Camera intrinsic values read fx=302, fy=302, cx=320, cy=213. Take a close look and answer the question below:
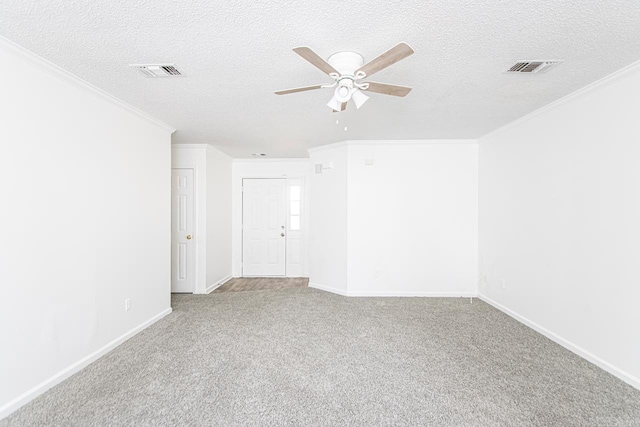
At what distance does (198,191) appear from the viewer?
15.8 ft

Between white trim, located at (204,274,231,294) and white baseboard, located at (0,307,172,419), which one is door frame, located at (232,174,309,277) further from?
white baseboard, located at (0,307,172,419)

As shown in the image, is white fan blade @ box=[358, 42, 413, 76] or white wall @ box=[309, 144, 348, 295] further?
white wall @ box=[309, 144, 348, 295]

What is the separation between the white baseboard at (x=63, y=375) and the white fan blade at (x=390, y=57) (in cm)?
309

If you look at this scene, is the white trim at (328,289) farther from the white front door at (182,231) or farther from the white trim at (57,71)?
the white trim at (57,71)

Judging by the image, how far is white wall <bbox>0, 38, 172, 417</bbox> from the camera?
199cm

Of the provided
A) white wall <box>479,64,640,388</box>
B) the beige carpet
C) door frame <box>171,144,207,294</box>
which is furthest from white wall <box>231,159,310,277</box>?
white wall <box>479,64,640,388</box>

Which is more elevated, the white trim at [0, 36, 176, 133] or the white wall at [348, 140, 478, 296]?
the white trim at [0, 36, 176, 133]

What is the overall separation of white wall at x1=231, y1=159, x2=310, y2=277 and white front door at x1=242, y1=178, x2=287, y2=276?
10 centimetres

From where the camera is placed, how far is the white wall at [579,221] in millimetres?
2334

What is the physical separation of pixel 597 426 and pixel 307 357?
200cm

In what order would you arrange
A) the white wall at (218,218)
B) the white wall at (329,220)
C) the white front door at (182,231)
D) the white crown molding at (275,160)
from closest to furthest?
the white wall at (329,220) → the white front door at (182,231) → the white wall at (218,218) → the white crown molding at (275,160)

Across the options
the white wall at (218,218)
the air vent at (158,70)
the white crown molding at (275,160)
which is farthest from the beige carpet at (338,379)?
the white crown molding at (275,160)

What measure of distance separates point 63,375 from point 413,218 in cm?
428

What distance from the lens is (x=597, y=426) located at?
6.04 ft
